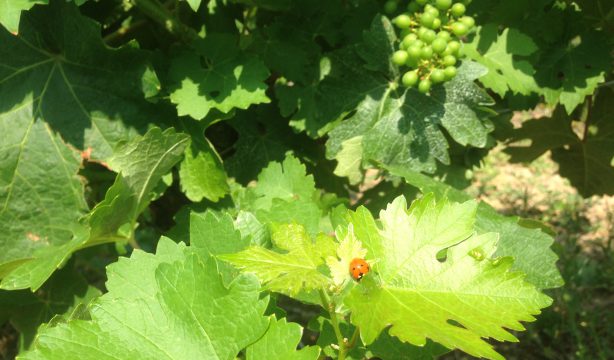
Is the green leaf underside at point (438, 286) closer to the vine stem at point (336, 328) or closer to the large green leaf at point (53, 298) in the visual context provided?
the vine stem at point (336, 328)

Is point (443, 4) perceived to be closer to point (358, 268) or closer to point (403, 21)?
point (403, 21)

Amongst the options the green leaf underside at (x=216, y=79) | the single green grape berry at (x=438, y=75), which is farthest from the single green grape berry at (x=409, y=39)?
the green leaf underside at (x=216, y=79)

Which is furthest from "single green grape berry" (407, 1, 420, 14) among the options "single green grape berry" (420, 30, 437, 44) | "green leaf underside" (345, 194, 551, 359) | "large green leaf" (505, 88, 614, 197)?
"green leaf underside" (345, 194, 551, 359)

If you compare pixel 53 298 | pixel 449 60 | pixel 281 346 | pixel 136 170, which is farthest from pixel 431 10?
pixel 53 298

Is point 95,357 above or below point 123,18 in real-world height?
below

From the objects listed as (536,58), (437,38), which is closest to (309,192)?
(437,38)

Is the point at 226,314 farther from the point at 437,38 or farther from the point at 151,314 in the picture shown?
the point at 437,38
